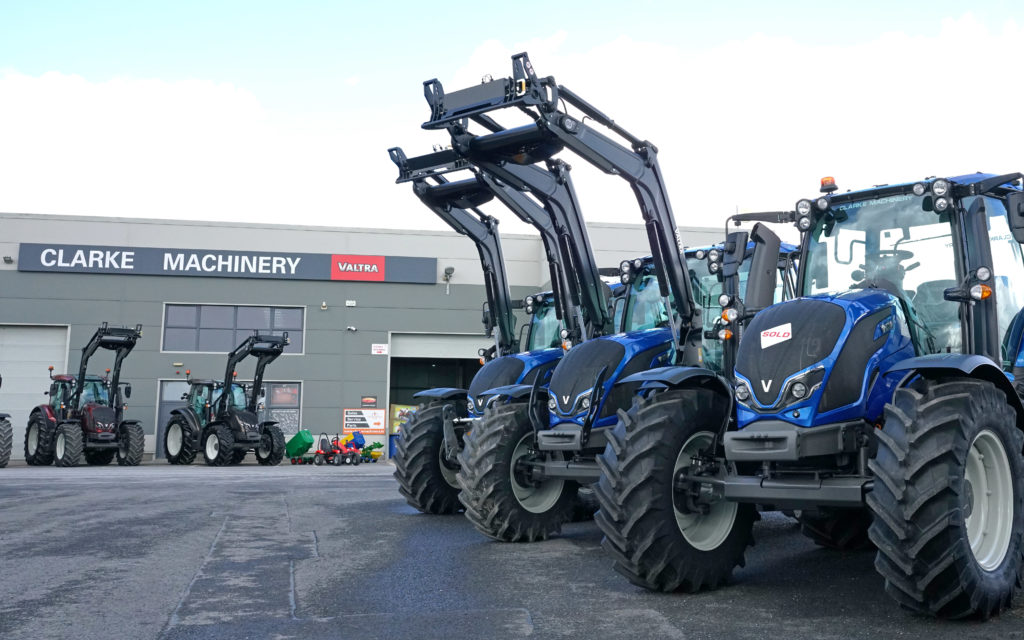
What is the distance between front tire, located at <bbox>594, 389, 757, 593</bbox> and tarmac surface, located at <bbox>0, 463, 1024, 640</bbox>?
0.20 metres

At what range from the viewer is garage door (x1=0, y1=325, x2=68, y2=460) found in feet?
111

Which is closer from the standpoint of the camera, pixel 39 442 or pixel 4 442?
pixel 4 442

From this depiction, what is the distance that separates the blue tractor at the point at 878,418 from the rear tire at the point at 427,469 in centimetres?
481

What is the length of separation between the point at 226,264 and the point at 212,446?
9.80 m

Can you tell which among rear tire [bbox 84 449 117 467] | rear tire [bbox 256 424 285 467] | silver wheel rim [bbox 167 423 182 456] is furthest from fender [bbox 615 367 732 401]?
rear tire [bbox 84 449 117 467]

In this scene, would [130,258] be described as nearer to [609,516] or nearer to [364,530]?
[364,530]

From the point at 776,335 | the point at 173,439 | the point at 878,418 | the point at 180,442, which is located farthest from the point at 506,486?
the point at 173,439

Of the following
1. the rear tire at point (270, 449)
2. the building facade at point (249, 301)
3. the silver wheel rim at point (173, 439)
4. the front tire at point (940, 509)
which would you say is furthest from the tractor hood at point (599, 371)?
the building facade at point (249, 301)

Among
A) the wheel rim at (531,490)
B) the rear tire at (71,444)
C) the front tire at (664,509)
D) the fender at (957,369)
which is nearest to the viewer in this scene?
the fender at (957,369)

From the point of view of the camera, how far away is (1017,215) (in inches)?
229

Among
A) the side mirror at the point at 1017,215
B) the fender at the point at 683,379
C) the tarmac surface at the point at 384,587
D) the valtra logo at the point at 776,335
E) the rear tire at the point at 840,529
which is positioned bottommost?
the tarmac surface at the point at 384,587

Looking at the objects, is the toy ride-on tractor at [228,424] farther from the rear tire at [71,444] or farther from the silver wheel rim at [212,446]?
the rear tire at [71,444]

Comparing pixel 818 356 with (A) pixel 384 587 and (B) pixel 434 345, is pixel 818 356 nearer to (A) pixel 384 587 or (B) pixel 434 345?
(A) pixel 384 587

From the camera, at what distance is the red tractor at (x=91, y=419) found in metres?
26.5
